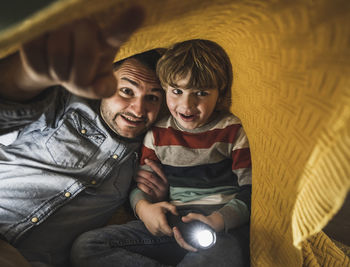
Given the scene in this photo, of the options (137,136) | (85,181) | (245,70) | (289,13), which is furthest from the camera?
(137,136)

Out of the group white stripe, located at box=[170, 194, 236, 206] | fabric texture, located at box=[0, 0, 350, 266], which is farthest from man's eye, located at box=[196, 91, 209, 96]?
white stripe, located at box=[170, 194, 236, 206]

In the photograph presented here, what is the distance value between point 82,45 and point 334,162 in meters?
0.42

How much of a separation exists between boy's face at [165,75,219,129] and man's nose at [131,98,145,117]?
93mm

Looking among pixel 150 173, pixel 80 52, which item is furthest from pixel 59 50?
pixel 150 173

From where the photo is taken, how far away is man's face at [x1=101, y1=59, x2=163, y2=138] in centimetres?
88

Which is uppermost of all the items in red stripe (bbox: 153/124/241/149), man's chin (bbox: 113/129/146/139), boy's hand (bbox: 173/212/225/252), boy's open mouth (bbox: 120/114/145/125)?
boy's open mouth (bbox: 120/114/145/125)

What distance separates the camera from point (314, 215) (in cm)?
47

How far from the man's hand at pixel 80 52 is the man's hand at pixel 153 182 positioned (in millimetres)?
571

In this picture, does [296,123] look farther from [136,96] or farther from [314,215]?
[136,96]

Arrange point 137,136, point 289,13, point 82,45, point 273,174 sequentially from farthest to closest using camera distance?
point 137,136 < point 273,174 < point 289,13 < point 82,45

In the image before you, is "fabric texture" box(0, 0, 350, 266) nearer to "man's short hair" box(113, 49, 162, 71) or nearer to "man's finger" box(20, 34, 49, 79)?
"man's finger" box(20, 34, 49, 79)

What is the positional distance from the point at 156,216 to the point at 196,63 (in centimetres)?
51

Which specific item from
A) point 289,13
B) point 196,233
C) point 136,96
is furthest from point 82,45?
point 196,233

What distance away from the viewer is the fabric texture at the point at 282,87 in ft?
1.35
